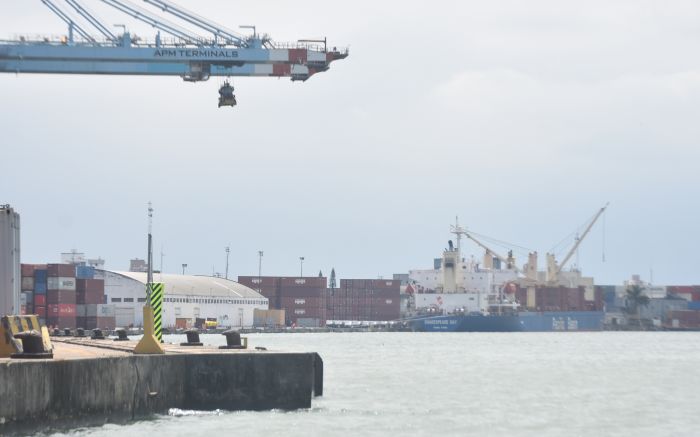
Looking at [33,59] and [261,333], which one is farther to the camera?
[261,333]

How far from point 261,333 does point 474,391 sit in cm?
11865

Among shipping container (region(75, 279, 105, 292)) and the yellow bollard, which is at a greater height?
shipping container (region(75, 279, 105, 292))

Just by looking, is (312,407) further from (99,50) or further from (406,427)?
(99,50)

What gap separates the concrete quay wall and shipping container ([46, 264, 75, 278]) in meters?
95.6

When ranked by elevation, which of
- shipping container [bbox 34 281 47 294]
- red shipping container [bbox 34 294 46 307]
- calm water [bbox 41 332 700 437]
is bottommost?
calm water [bbox 41 332 700 437]

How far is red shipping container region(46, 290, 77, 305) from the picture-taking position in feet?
405

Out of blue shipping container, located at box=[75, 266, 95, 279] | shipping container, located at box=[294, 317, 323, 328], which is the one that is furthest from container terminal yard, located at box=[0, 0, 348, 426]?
shipping container, located at box=[294, 317, 323, 328]

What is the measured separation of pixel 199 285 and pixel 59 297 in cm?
4909

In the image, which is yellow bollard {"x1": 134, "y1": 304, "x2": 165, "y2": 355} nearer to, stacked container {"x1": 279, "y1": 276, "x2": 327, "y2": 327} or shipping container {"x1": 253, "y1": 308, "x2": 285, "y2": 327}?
shipping container {"x1": 253, "y1": 308, "x2": 285, "y2": 327}

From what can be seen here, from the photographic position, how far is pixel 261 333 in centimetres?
16362

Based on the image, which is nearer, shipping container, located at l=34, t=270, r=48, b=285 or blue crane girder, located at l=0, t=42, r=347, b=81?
blue crane girder, located at l=0, t=42, r=347, b=81

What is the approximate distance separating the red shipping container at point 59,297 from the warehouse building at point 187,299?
2198 centimetres

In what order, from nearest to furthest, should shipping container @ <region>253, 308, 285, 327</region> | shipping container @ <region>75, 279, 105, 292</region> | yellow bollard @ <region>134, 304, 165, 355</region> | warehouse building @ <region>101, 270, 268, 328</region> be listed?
yellow bollard @ <region>134, 304, 165, 355</region>
shipping container @ <region>75, 279, 105, 292</region>
warehouse building @ <region>101, 270, 268, 328</region>
shipping container @ <region>253, 308, 285, 327</region>

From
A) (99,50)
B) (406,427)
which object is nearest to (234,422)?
(406,427)
